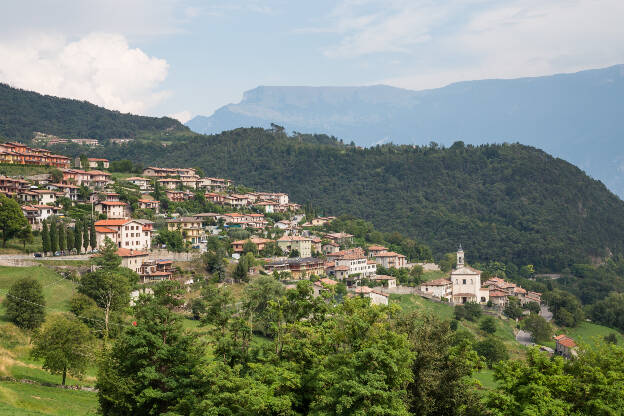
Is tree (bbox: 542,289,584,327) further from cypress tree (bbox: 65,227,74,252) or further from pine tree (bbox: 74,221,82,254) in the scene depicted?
cypress tree (bbox: 65,227,74,252)

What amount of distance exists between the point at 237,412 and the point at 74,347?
1259 cm

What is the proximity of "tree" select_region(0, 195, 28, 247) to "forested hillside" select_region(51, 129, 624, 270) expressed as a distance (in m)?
85.6

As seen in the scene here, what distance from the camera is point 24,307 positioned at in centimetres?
3528

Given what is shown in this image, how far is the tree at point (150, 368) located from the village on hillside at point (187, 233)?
29.9 meters

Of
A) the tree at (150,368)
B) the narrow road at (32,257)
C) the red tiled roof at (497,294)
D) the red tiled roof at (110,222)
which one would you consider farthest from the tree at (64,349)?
the red tiled roof at (497,294)

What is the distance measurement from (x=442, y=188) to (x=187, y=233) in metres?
98.6

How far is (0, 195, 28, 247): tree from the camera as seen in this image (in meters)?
50.1

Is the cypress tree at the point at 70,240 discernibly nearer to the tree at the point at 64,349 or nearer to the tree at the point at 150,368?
the tree at the point at 64,349

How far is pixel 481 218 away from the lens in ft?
466

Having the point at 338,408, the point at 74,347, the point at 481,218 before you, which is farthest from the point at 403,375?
the point at 481,218

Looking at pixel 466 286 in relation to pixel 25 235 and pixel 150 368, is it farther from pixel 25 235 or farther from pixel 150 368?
pixel 150 368

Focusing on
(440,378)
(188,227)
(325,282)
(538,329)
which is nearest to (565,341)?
(538,329)

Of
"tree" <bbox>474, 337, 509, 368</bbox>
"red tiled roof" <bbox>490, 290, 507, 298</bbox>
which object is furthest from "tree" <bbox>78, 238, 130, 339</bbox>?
"red tiled roof" <bbox>490, 290, 507, 298</bbox>

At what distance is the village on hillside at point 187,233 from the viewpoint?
5831cm
